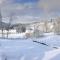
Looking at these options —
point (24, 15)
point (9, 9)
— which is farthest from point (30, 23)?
point (9, 9)

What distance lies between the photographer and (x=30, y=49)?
198 centimetres

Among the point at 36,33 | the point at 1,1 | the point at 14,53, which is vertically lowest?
the point at 14,53

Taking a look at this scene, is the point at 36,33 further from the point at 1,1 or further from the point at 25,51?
the point at 1,1

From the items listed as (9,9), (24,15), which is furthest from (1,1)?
(24,15)

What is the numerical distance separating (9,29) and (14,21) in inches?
3.8

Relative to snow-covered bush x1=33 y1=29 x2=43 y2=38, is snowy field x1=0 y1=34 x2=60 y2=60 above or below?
below

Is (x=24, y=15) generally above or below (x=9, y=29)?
above

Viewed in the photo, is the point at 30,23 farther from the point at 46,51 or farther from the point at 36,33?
the point at 46,51

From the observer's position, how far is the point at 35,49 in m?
1.98

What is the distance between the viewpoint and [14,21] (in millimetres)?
2039

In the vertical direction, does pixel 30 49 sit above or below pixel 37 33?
below

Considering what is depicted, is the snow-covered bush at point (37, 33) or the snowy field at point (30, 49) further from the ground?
the snow-covered bush at point (37, 33)

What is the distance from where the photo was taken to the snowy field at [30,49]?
1947 mm

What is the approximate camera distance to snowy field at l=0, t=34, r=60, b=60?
1947 mm
